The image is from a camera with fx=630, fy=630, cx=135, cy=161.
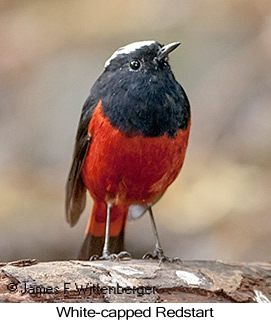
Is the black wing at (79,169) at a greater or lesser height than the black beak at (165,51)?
lesser

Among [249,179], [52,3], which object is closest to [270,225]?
[249,179]

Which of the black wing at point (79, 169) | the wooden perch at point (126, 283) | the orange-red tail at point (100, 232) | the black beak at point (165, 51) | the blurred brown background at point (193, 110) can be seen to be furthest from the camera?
the blurred brown background at point (193, 110)


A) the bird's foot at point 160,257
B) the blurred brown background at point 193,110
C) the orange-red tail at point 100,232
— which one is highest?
the blurred brown background at point 193,110

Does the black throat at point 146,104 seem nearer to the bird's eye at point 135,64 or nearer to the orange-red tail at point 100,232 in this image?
the bird's eye at point 135,64

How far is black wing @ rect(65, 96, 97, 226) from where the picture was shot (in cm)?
250

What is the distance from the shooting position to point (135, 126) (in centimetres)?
231

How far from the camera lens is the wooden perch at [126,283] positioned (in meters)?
1.97

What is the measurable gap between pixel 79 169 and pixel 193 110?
1291 millimetres

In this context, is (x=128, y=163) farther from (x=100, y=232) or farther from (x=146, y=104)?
(x=100, y=232)

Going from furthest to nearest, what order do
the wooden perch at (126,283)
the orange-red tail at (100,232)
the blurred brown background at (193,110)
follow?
the blurred brown background at (193,110), the orange-red tail at (100,232), the wooden perch at (126,283)

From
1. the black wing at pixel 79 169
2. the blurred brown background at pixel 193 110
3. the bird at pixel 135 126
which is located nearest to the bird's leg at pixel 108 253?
the bird at pixel 135 126

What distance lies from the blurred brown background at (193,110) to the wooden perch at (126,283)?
1.13 m

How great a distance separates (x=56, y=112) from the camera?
3.51 metres

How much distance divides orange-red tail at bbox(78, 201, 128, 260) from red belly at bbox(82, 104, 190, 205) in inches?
7.9
